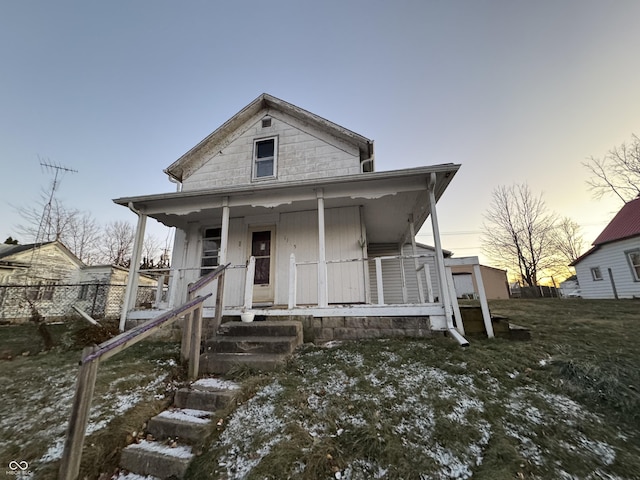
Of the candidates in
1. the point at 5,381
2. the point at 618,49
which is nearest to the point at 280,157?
the point at 5,381

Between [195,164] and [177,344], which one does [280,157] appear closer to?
[195,164]

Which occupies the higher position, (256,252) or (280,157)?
(280,157)

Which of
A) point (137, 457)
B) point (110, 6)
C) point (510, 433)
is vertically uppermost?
point (110, 6)

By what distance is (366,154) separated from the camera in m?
7.83

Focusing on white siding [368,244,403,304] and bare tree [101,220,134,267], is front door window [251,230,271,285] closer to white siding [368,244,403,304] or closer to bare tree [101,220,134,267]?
white siding [368,244,403,304]

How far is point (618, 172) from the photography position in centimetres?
1761

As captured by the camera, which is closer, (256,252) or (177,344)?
(177,344)

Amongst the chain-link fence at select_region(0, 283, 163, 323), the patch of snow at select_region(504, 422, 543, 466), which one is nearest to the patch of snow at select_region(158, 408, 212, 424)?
the patch of snow at select_region(504, 422, 543, 466)

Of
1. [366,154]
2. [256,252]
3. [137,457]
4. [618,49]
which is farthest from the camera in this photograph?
[618,49]

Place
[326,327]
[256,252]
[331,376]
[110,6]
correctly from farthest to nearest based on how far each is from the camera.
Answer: [110,6], [256,252], [326,327], [331,376]

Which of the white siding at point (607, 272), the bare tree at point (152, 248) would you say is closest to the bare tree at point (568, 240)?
the white siding at point (607, 272)

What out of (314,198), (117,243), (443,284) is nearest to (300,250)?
(314,198)

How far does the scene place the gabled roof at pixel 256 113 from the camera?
7598mm

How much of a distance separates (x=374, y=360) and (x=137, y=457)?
278cm
